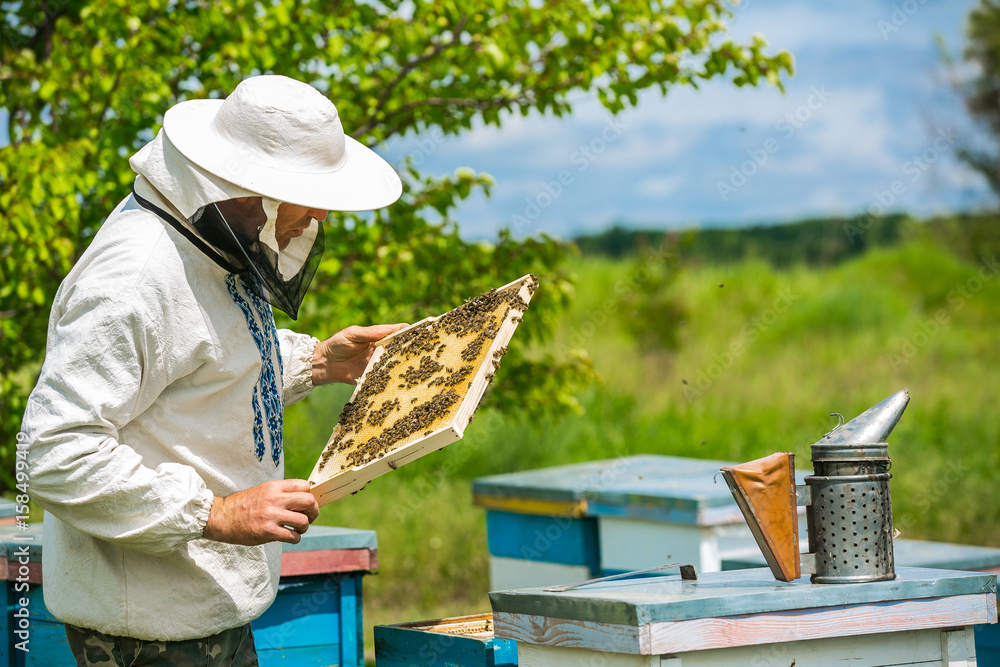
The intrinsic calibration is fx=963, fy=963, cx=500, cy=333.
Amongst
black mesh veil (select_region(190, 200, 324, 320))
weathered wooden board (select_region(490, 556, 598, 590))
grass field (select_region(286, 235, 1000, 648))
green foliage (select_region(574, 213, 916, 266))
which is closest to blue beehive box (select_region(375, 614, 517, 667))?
black mesh veil (select_region(190, 200, 324, 320))

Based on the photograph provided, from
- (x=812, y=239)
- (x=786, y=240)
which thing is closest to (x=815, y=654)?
(x=812, y=239)

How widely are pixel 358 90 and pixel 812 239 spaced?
21.7m

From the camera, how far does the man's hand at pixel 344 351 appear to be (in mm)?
2695

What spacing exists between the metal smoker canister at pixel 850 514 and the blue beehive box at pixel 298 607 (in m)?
1.51

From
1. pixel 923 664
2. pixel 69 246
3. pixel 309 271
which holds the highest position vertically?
pixel 69 246

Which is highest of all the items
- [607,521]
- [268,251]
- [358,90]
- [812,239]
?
[812,239]

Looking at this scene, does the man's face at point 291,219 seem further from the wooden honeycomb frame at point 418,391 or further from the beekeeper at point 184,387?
the wooden honeycomb frame at point 418,391

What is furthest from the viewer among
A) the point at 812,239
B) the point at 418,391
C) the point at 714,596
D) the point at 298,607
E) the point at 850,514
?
the point at 812,239

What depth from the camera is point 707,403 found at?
12.1 m

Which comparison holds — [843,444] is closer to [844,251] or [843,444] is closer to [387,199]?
[387,199]

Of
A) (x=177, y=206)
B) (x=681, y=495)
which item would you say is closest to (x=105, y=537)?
(x=177, y=206)

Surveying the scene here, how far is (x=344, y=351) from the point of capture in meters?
2.71

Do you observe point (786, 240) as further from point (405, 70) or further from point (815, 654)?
point (815, 654)

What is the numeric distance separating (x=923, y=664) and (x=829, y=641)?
268 mm
